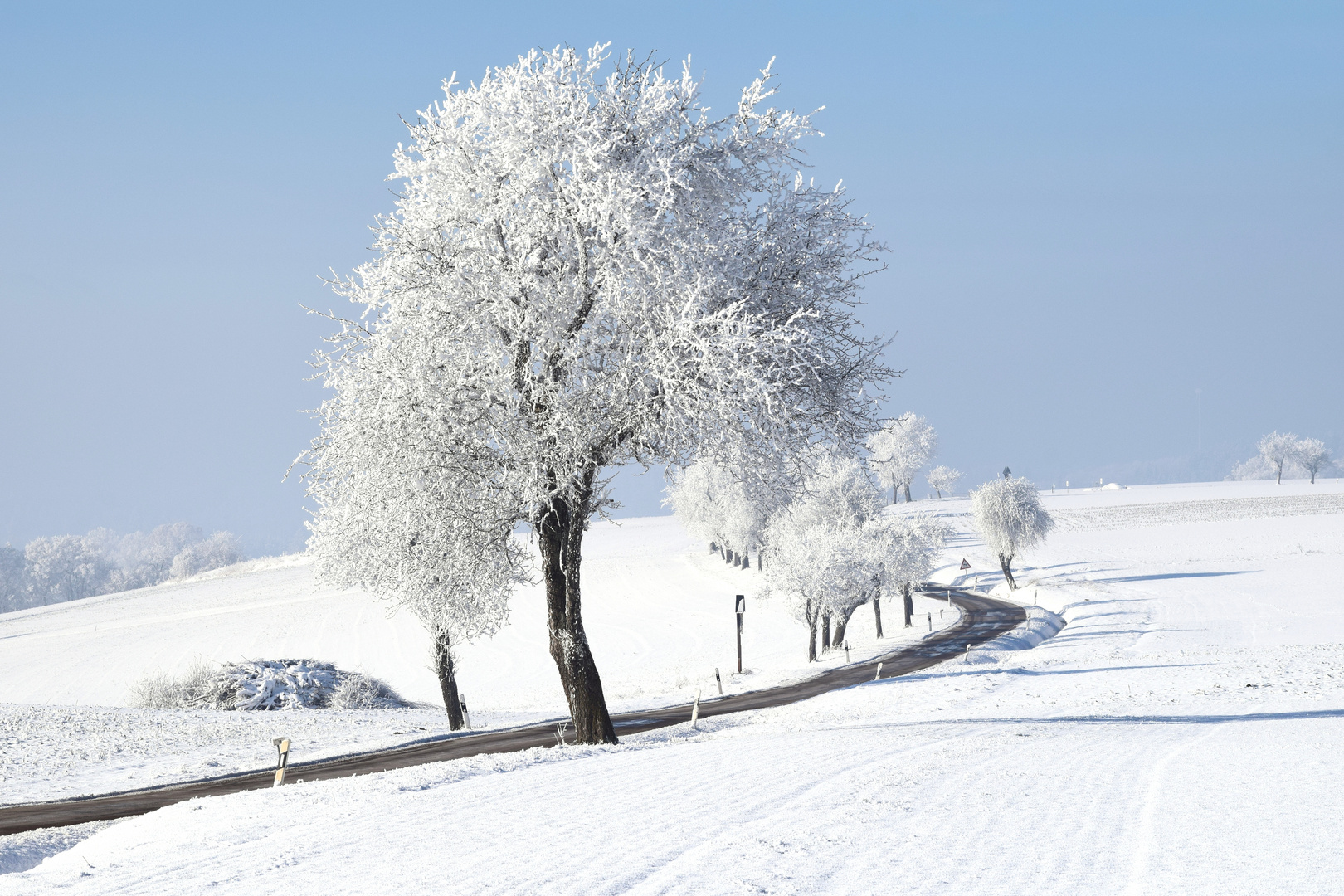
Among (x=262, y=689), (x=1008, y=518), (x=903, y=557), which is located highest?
(x=1008, y=518)

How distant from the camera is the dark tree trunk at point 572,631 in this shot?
15844 millimetres

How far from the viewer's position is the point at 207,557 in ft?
548

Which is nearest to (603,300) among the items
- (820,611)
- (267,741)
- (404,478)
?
(404,478)

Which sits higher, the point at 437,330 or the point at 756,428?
the point at 437,330

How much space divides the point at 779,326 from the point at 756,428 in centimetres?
168

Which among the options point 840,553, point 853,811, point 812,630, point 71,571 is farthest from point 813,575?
point 71,571

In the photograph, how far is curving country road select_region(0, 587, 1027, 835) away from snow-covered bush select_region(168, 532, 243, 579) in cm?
14190

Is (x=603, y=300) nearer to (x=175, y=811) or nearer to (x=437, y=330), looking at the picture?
(x=437, y=330)

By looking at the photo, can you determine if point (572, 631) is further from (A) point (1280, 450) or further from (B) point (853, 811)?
(A) point (1280, 450)

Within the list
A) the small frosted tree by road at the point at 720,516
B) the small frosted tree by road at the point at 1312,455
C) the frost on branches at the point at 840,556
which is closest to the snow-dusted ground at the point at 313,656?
the frost on branches at the point at 840,556

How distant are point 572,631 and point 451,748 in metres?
9.15

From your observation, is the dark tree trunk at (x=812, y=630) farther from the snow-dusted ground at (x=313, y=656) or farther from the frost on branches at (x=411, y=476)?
the frost on branches at (x=411, y=476)

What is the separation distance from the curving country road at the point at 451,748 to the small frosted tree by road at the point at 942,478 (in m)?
129

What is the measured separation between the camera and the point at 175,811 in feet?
33.7
